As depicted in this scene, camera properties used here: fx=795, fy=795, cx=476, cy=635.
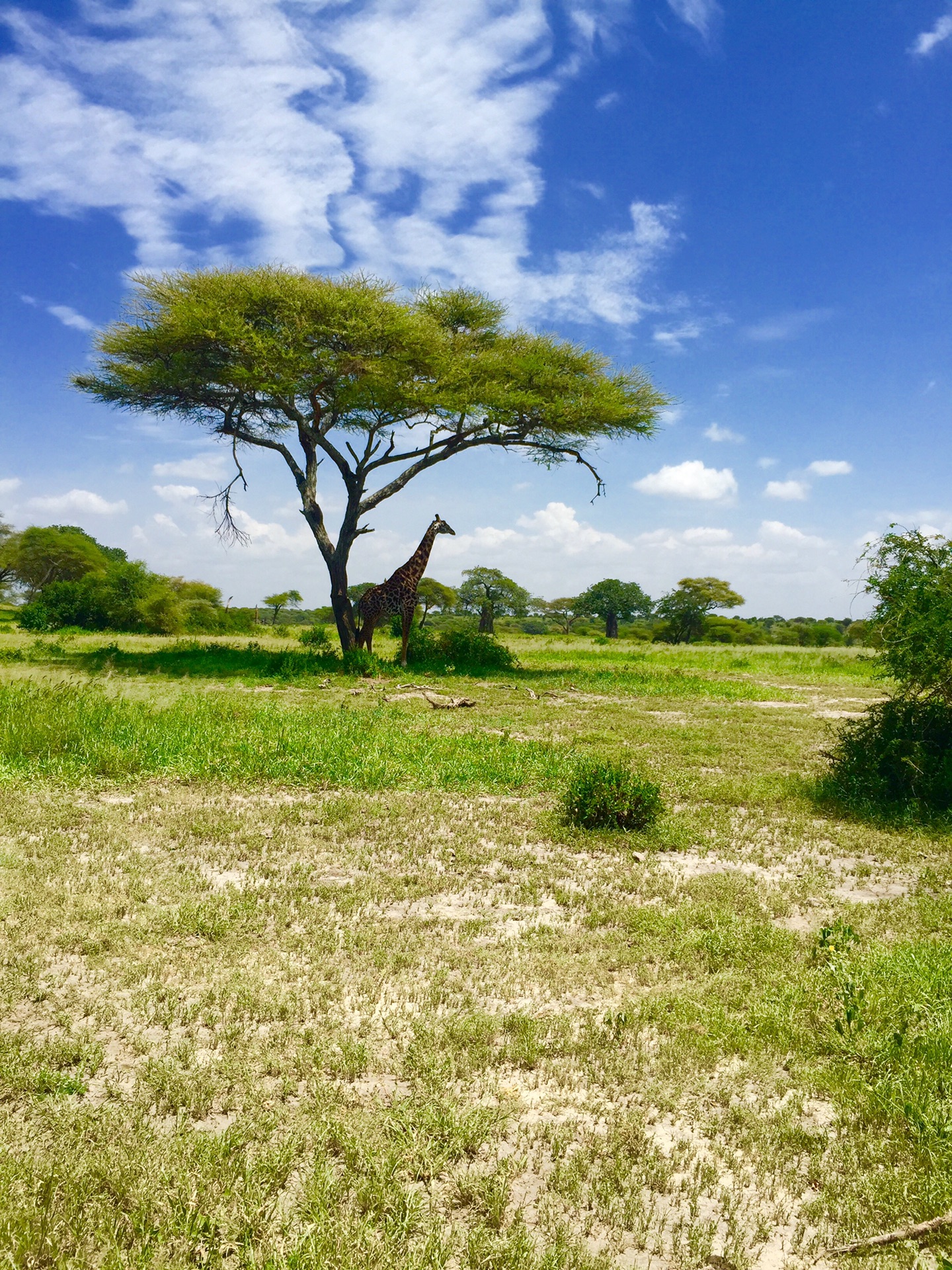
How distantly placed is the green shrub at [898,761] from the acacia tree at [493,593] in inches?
1608

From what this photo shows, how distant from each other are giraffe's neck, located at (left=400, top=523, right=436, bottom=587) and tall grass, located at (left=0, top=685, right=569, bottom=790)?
27.6 feet

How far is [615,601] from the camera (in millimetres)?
60188

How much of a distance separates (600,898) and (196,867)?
3001mm

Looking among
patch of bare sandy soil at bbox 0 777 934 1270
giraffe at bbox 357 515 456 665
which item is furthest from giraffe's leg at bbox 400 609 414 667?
patch of bare sandy soil at bbox 0 777 934 1270

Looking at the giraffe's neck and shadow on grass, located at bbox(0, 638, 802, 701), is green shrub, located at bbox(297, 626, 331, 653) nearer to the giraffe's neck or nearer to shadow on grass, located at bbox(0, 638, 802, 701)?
shadow on grass, located at bbox(0, 638, 802, 701)

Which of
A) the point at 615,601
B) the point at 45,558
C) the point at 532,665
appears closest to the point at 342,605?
the point at 532,665

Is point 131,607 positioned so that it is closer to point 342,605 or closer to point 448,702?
point 342,605

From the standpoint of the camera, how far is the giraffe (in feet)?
64.1

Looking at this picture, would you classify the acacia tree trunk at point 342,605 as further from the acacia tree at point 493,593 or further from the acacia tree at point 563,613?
the acacia tree at point 563,613

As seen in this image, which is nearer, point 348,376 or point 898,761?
point 898,761

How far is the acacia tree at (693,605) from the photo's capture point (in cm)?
5766

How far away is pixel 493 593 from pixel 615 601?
10292 millimetres

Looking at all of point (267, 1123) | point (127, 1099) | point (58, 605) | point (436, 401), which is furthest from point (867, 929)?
point (58, 605)

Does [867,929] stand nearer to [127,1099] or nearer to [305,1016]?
[305,1016]
